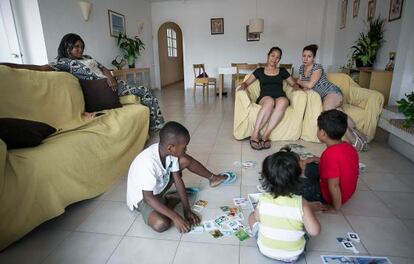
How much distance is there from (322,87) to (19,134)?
2.82m

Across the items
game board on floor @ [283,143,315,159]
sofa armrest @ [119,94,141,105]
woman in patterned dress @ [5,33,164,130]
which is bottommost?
game board on floor @ [283,143,315,159]

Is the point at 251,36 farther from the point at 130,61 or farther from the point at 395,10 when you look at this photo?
the point at 395,10

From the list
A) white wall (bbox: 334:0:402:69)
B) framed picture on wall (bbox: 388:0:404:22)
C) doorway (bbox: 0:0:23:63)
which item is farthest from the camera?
white wall (bbox: 334:0:402:69)

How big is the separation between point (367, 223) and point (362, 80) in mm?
3265

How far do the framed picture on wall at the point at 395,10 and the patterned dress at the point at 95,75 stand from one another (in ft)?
11.8

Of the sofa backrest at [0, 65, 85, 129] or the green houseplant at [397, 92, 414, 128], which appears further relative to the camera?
the green houseplant at [397, 92, 414, 128]

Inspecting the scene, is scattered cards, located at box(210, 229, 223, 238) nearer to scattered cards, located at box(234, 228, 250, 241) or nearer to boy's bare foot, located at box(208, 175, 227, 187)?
scattered cards, located at box(234, 228, 250, 241)

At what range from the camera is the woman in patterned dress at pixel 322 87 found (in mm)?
2564

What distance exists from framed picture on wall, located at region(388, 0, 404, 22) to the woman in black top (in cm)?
206

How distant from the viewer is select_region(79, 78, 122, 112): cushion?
2533mm

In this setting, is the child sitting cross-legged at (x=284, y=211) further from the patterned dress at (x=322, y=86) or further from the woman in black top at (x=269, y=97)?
the patterned dress at (x=322, y=86)

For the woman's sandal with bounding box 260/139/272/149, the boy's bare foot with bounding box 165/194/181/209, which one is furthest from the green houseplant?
the boy's bare foot with bounding box 165/194/181/209

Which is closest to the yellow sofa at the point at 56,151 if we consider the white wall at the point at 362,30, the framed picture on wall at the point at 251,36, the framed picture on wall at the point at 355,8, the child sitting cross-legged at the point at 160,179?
the child sitting cross-legged at the point at 160,179

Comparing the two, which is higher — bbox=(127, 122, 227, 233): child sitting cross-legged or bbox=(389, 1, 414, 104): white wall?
bbox=(389, 1, 414, 104): white wall
